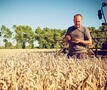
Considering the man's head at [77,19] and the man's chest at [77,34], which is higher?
the man's head at [77,19]

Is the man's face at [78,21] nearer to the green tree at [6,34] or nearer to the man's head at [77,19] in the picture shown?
the man's head at [77,19]

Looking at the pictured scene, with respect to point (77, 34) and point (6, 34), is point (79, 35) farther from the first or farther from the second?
point (6, 34)

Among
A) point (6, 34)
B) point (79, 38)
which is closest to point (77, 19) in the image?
point (79, 38)

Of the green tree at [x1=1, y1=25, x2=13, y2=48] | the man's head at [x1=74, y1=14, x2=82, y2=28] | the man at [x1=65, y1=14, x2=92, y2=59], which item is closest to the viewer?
the man's head at [x1=74, y1=14, x2=82, y2=28]

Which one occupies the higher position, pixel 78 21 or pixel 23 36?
pixel 23 36

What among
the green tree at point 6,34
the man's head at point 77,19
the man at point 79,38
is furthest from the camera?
the green tree at point 6,34

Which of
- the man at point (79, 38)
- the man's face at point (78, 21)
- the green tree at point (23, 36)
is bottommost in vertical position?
the man at point (79, 38)

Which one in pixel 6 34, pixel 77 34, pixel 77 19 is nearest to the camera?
pixel 77 19

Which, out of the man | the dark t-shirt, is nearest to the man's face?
the man

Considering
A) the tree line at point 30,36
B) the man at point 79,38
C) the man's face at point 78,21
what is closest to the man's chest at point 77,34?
the man at point 79,38

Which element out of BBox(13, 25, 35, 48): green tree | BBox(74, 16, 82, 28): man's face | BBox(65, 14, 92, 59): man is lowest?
BBox(65, 14, 92, 59): man

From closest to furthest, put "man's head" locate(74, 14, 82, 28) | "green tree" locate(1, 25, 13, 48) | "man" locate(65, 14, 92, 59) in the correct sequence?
"man's head" locate(74, 14, 82, 28), "man" locate(65, 14, 92, 59), "green tree" locate(1, 25, 13, 48)

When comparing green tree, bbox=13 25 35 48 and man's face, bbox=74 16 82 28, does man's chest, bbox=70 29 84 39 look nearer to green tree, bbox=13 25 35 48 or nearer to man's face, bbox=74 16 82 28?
man's face, bbox=74 16 82 28

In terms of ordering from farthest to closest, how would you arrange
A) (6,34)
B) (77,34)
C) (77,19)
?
(6,34) → (77,34) → (77,19)
